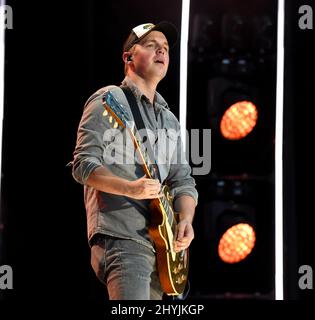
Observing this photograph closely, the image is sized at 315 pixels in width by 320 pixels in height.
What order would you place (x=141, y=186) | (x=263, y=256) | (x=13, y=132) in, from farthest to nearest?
1. (x=263, y=256)
2. (x=13, y=132)
3. (x=141, y=186)

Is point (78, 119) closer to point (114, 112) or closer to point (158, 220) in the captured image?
point (114, 112)

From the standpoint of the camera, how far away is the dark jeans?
8.49 feet

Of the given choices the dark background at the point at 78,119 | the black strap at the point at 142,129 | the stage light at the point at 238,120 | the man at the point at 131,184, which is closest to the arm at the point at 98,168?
the man at the point at 131,184

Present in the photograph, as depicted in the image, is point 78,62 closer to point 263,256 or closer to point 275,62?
point 275,62

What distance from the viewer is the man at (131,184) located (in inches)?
103

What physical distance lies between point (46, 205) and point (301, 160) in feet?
4.10

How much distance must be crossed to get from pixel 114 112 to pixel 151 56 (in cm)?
41

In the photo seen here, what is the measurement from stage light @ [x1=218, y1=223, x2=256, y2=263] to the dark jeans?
826 mm

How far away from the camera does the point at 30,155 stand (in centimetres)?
335

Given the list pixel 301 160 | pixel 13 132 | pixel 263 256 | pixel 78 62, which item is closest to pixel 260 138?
pixel 301 160

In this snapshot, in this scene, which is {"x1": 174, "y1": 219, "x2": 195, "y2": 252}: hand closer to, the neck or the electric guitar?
the electric guitar

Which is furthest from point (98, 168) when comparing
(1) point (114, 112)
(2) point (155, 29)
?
(2) point (155, 29)

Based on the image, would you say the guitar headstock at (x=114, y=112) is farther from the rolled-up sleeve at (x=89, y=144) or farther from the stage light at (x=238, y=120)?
the stage light at (x=238, y=120)

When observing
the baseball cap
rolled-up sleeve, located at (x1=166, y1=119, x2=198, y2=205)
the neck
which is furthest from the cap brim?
rolled-up sleeve, located at (x1=166, y1=119, x2=198, y2=205)
